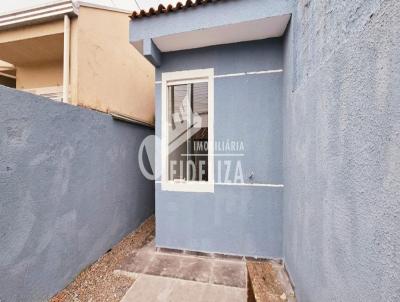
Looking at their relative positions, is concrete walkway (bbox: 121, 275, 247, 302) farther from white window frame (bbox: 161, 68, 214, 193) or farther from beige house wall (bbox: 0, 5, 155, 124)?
beige house wall (bbox: 0, 5, 155, 124)

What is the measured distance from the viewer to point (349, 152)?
1.58 m

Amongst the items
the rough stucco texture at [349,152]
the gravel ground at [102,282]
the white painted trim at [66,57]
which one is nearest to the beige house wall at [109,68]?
the white painted trim at [66,57]

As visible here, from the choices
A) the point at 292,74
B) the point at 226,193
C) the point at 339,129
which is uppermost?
the point at 292,74

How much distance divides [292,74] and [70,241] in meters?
4.46

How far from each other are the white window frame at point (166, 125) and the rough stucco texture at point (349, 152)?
5.99ft

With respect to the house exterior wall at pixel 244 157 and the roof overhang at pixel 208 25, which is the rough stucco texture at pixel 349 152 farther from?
the house exterior wall at pixel 244 157

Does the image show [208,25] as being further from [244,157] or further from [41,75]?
[41,75]

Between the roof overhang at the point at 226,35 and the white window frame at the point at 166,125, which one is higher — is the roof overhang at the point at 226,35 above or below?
above

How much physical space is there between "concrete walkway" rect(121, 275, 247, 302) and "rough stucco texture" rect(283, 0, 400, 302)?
102 cm

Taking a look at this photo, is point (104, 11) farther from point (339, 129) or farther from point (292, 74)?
point (339, 129)

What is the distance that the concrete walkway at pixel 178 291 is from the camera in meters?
3.18

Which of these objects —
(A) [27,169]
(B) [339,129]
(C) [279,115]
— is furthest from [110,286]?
(C) [279,115]

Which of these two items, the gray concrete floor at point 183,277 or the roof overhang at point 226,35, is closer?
the gray concrete floor at point 183,277

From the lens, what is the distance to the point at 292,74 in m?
3.26
